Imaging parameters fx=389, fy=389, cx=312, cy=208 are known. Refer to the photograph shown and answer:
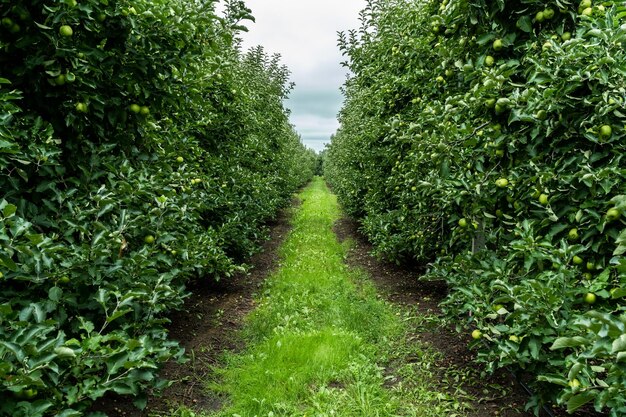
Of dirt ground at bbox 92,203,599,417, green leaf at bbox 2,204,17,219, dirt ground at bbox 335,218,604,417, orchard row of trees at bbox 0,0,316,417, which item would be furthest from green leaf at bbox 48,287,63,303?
dirt ground at bbox 335,218,604,417

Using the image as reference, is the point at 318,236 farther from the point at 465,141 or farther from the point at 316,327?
the point at 465,141

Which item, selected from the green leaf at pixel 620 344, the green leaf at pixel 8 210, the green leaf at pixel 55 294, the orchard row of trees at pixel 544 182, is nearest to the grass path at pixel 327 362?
the orchard row of trees at pixel 544 182

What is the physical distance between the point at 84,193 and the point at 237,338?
2.85 metres

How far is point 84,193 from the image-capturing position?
263 cm

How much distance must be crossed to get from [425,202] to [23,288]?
4.42 metres

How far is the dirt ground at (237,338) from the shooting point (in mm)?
3377

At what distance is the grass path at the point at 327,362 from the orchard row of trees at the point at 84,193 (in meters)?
1.25

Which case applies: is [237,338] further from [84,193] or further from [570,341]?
[570,341]

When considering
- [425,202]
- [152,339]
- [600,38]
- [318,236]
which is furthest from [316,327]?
[318,236]

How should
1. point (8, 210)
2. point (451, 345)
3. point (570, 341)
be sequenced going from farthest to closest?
point (451, 345) → point (8, 210) → point (570, 341)

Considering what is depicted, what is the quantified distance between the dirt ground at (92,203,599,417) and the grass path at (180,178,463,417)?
198 millimetres

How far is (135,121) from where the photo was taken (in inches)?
120

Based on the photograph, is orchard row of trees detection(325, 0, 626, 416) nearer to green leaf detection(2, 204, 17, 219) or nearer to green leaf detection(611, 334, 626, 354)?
green leaf detection(611, 334, 626, 354)

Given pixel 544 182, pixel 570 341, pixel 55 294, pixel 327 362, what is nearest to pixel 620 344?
pixel 570 341
